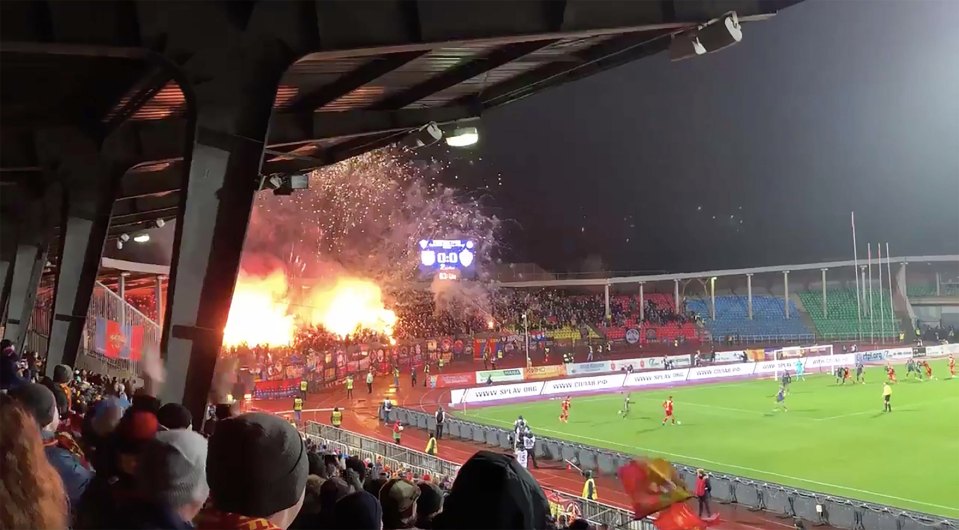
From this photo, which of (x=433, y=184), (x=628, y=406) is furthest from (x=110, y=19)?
(x=433, y=184)

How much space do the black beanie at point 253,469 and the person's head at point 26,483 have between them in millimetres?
603

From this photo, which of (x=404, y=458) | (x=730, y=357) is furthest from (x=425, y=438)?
(x=730, y=357)

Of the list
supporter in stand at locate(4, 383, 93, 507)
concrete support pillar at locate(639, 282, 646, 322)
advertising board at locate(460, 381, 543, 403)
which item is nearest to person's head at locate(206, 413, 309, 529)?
supporter in stand at locate(4, 383, 93, 507)

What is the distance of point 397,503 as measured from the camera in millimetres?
4328

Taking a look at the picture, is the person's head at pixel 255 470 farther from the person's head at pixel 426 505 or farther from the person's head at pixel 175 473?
the person's head at pixel 426 505

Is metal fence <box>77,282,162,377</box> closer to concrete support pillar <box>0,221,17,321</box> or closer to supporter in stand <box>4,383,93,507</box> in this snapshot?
concrete support pillar <box>0,221,17,321</box>

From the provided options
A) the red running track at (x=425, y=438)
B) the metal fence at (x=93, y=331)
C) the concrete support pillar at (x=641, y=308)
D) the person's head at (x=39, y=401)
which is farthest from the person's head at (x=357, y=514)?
the concrete support pillar at (x=641, y=308)

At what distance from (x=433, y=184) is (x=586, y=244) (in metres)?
23.1

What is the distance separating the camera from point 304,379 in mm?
41625

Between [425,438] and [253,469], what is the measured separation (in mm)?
29639

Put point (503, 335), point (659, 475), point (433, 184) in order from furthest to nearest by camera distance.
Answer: point (433, 184)
point (503, 335)
point (659, 475)

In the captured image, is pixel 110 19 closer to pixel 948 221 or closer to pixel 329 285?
pixel 329 285

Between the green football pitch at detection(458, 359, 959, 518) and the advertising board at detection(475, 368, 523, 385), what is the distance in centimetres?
455

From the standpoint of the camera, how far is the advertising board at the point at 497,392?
39469 mm
